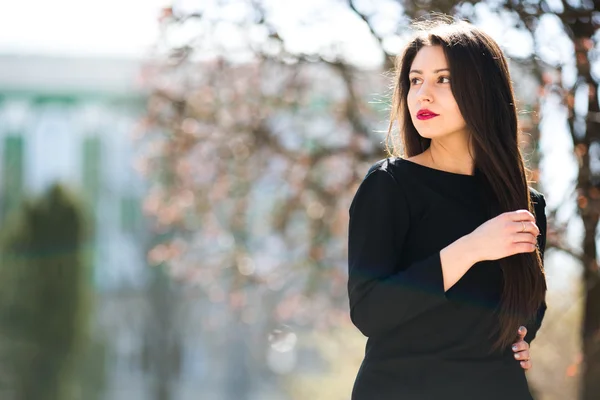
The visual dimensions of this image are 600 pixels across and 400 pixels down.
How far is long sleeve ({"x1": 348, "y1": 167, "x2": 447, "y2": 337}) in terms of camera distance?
178cm

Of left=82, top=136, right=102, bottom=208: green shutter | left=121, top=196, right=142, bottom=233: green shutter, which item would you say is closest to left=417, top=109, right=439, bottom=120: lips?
left=121, top=196, right=142, bottom=233: green shutter

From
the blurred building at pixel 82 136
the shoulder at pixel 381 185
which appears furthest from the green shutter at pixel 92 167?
the shoulder at pixel 381 185

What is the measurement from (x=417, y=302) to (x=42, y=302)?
554 inches

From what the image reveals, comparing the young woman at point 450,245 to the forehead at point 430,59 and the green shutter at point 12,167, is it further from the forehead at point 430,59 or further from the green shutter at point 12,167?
the green shutter at point 12,167

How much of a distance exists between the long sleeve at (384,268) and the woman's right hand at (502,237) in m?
0.08

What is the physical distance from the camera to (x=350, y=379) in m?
10.9

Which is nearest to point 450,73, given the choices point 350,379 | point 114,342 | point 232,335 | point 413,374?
point 413,374

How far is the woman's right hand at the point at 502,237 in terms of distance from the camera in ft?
5.78

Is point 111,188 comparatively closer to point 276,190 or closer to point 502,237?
point 276,190

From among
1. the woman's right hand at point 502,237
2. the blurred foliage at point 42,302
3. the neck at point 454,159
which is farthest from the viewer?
the blurred foliage at point 42,302

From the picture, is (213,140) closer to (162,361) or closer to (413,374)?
(413,374)

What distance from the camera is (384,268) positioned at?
181cm

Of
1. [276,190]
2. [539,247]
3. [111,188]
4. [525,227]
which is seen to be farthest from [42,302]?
[525,227]

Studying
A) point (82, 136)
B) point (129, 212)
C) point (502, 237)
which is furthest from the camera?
point (82, 136)
